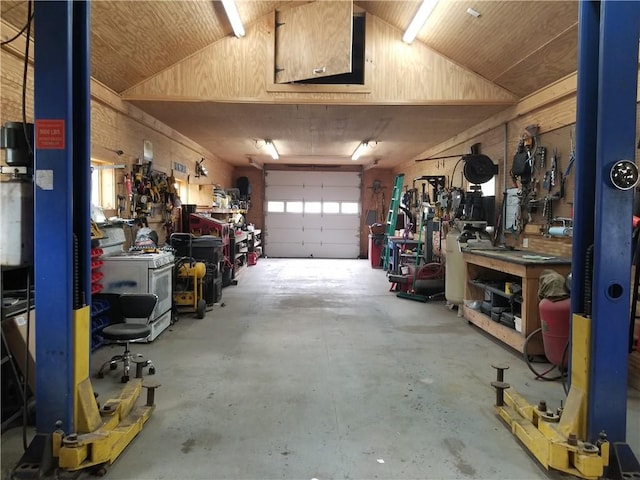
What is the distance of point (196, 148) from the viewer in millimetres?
8727

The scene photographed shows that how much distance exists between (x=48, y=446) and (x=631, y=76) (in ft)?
11.4

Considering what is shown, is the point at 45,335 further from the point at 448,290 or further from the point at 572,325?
the point at 448,290

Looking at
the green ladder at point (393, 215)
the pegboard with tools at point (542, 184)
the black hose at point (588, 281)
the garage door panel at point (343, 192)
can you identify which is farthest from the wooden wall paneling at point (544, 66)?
the garage door panel at point (343, 192)

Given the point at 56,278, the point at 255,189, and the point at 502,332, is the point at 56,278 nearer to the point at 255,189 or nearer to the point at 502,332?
the point at 502,332

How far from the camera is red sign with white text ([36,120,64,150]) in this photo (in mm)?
2039

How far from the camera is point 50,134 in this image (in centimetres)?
204

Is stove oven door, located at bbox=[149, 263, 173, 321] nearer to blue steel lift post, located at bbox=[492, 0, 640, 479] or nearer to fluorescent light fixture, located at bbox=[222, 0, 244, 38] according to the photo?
fluorescent light fixture, located at bbox=[222, 0, 244, 38]

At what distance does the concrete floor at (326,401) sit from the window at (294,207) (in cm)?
792

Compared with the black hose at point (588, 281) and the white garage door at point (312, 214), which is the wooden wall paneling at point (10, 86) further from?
the white garage door at point (312, 214)

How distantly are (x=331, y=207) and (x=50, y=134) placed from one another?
37.3 feet

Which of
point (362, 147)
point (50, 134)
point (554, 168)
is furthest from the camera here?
point (362, 147)

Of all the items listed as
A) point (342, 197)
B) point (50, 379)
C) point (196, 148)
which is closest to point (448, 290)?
point (50, 379)

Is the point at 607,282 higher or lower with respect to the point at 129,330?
higher

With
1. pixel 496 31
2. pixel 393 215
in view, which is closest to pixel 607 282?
pixel 496 31
